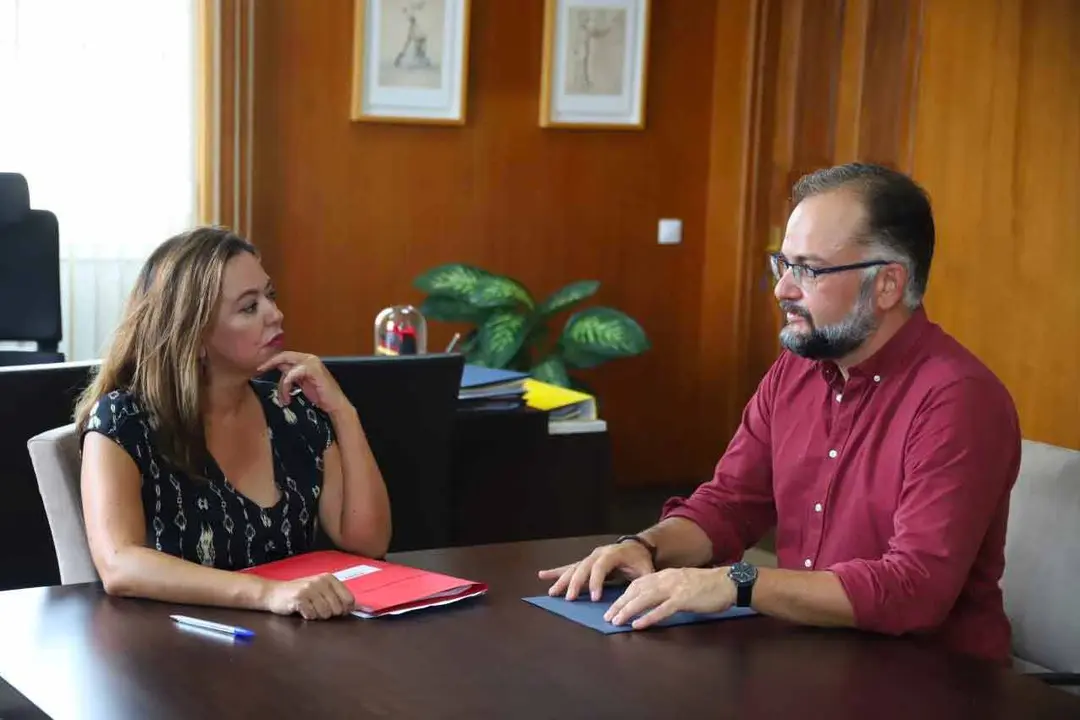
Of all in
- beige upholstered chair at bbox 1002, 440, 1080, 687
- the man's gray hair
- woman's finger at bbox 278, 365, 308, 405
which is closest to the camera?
the man's gray hair

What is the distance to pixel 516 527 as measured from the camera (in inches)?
129

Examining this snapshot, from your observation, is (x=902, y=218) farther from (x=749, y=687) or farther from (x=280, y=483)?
(x=280, y=483)

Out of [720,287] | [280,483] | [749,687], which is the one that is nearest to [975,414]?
[749,687]

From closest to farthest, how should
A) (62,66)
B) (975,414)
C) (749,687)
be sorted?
(749,687), (975,414), (62,66)

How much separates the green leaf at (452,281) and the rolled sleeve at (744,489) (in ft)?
9.25

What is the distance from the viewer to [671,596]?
5.71 feet

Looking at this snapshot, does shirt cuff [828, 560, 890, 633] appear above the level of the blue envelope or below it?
above

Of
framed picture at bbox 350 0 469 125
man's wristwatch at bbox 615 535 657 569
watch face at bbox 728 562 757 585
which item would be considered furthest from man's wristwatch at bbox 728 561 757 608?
framed picture at bbox 350 0 469 125

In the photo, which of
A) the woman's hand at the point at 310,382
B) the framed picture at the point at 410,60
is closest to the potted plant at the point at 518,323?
the framed picture at the point at 410,60

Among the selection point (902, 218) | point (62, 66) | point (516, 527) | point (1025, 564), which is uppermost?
point (62, 66)

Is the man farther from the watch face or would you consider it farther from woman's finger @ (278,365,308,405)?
woman's finger @ (278,365,308,405)

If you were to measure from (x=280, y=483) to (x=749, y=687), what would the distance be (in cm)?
93

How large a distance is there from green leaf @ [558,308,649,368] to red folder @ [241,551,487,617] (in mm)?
2985

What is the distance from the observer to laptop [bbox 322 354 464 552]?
284 centimetres
